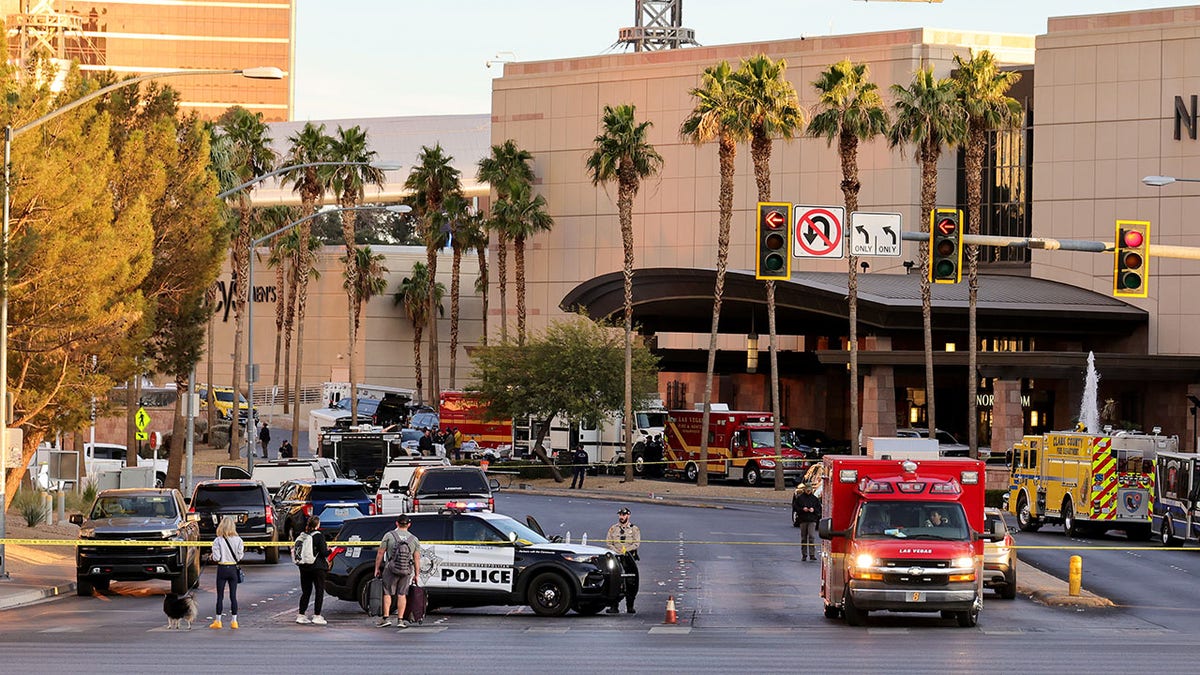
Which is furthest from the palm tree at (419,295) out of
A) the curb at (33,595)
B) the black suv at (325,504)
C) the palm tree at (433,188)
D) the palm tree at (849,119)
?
the curb at (33,595)

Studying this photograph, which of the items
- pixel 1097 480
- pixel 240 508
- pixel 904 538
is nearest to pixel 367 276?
pixel 1097 480

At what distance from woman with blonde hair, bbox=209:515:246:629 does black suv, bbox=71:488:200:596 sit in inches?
175

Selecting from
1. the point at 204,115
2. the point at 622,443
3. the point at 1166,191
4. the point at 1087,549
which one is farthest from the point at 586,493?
the point at 204,115

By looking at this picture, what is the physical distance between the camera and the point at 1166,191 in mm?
81375

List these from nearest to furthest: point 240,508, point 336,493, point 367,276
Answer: point 240,508 < point 336,493 < point 367,276

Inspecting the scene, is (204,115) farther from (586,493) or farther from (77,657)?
(77,657)

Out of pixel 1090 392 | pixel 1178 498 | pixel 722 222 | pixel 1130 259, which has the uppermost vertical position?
pixel 722 222

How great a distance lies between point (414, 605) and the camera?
82.1 ft

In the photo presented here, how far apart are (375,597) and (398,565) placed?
74.0 inches

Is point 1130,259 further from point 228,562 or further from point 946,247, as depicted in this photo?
point 228,562

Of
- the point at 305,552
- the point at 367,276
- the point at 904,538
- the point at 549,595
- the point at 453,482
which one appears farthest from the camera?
the point at 367,276

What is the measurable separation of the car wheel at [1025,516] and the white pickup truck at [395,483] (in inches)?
682

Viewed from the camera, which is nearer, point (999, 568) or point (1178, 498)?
point (999, 568)

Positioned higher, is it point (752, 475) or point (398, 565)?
point (398, 565)
